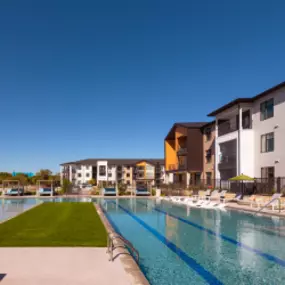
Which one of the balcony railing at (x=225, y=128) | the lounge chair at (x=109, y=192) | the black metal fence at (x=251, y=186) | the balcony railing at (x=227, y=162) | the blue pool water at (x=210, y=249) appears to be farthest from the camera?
the lounge chair at (x=109, y=192)

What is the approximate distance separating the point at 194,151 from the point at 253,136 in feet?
42.8

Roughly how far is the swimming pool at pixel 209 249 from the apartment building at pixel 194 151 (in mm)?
23315

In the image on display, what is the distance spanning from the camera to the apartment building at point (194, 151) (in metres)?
40.1

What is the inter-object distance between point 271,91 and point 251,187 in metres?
Answer: 8.25

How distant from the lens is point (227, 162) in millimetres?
33625

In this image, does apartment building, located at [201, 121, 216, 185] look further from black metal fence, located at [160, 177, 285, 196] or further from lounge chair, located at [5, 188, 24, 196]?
lounge chair, located at [5, 188, 24, 196]

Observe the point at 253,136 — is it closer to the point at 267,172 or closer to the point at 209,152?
the point at 267,172

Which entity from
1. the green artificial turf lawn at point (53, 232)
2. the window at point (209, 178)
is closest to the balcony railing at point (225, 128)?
the window at point (209, 178)

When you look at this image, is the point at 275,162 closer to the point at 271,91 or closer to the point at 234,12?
the point at 271,91

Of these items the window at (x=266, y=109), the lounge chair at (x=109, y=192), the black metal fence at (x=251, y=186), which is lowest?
the lounge chair at (x=109, y=192)

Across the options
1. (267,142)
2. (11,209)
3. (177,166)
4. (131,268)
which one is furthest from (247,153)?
(131,268)

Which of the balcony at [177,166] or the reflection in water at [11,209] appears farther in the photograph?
the balcony at [177,166]

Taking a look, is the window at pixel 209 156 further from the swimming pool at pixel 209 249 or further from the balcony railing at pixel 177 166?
the swimming pool at pixel 209 249

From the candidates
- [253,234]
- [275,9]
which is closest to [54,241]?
[253,234]
